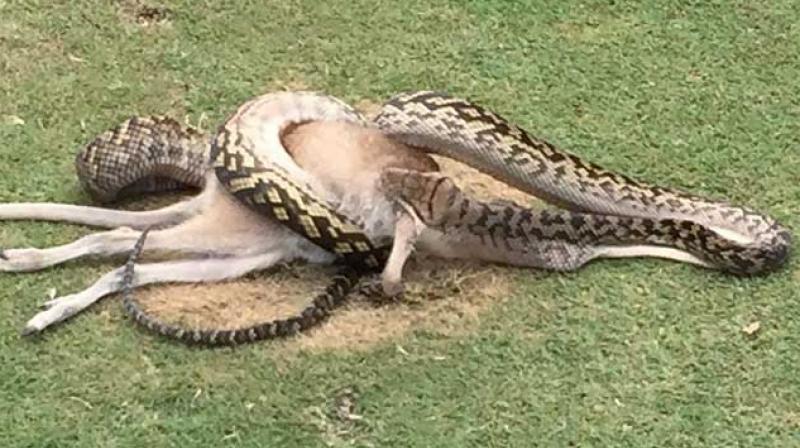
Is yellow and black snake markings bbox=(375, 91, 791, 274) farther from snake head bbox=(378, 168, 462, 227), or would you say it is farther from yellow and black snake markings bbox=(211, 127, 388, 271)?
yellow and black snake markings bbox=(211, 127, 388, 271)

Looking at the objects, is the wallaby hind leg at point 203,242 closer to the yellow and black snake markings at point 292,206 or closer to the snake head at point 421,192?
the yellow and black snake markings at point 292,206

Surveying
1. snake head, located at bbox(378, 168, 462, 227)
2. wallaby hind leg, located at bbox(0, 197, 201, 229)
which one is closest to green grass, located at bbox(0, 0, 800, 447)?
wallaby hind leg, located at bbox(0, 197, 201, 229)

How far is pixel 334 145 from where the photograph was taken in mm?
4324

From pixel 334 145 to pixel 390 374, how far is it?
25.7 inches

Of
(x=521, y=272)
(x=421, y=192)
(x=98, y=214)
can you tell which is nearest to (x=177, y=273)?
(x=98, y=214)

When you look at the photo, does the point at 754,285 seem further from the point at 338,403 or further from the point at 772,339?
the point at 338,403

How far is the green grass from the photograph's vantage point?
385 cm

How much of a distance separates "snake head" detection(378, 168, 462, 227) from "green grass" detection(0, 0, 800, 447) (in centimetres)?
27

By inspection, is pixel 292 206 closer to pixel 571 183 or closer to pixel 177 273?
pixel 177 273

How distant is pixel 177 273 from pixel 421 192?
2.02ft

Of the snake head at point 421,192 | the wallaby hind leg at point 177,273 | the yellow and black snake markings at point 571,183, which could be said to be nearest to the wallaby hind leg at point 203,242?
the wallaby hind leg at point 177,273

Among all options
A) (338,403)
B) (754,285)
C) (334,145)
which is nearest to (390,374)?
(338,403)

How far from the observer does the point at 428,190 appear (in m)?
4.20

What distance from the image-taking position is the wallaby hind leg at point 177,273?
13.6 feet
